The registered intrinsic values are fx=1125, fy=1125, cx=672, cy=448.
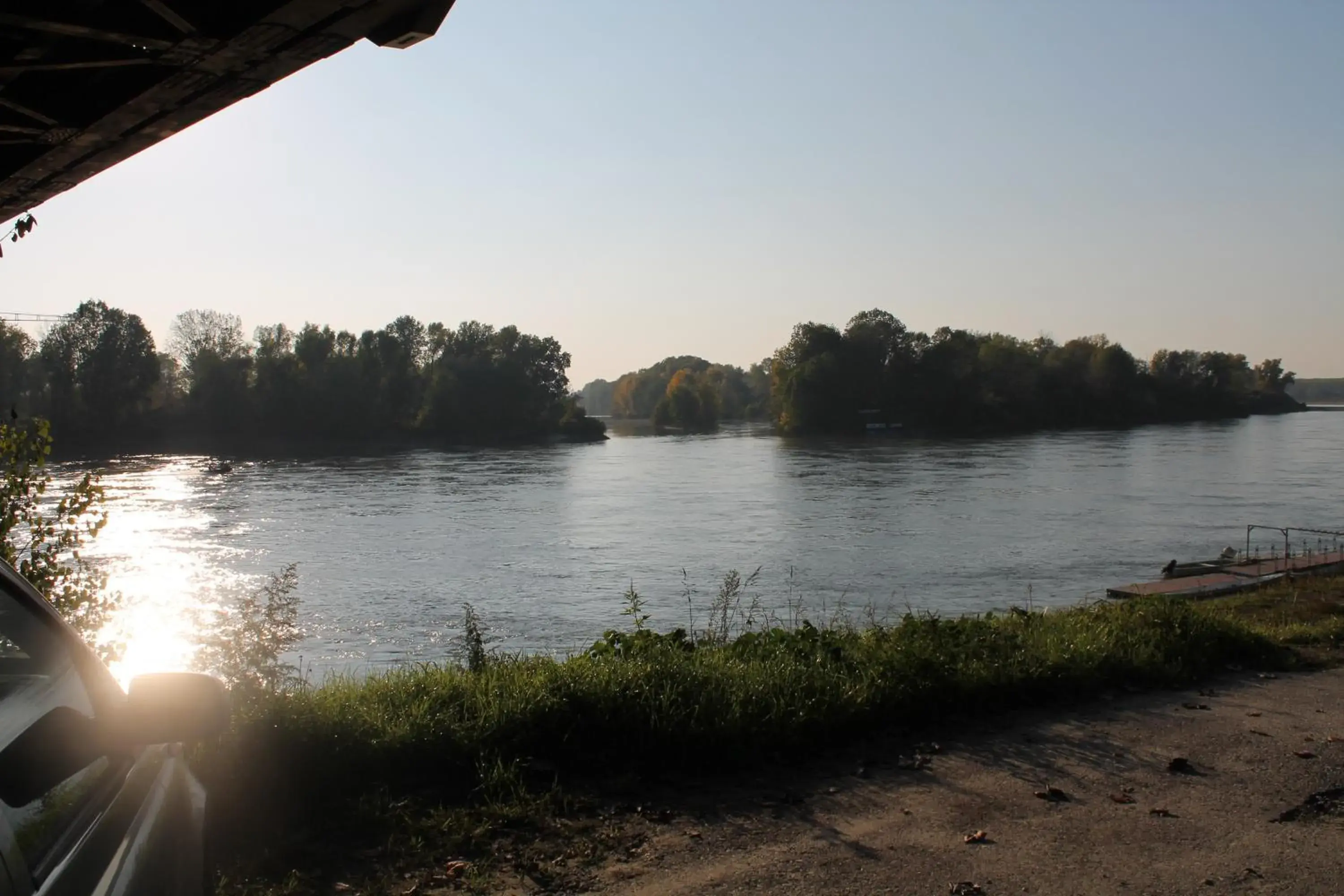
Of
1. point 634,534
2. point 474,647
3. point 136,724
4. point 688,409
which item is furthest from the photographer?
point 688,409

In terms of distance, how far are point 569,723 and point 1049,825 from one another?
7.97 ft

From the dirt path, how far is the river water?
6281mm

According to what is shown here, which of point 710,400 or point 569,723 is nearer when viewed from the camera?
point 569,723

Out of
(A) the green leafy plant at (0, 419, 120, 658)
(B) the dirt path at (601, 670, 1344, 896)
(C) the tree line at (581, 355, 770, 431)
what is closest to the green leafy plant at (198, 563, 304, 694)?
(A) the green leafy plant at (0, 419, 120, 658)

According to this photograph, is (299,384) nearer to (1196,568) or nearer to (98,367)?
(98,367)

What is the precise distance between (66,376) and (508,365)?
40.4m

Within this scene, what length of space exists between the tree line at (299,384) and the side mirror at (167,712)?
255 feet

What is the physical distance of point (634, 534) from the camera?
1502 inches

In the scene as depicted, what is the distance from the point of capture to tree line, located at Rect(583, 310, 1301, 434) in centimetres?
11206

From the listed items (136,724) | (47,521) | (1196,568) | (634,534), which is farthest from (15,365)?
(136,724)

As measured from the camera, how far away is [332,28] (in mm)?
4383

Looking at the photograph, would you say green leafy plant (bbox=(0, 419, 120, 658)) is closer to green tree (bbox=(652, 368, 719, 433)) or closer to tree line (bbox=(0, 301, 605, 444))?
tree line (bbox=(0, 301, 605, 444))

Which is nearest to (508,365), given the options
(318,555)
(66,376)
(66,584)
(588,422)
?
(588,422)

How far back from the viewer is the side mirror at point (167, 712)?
8.02 feet
